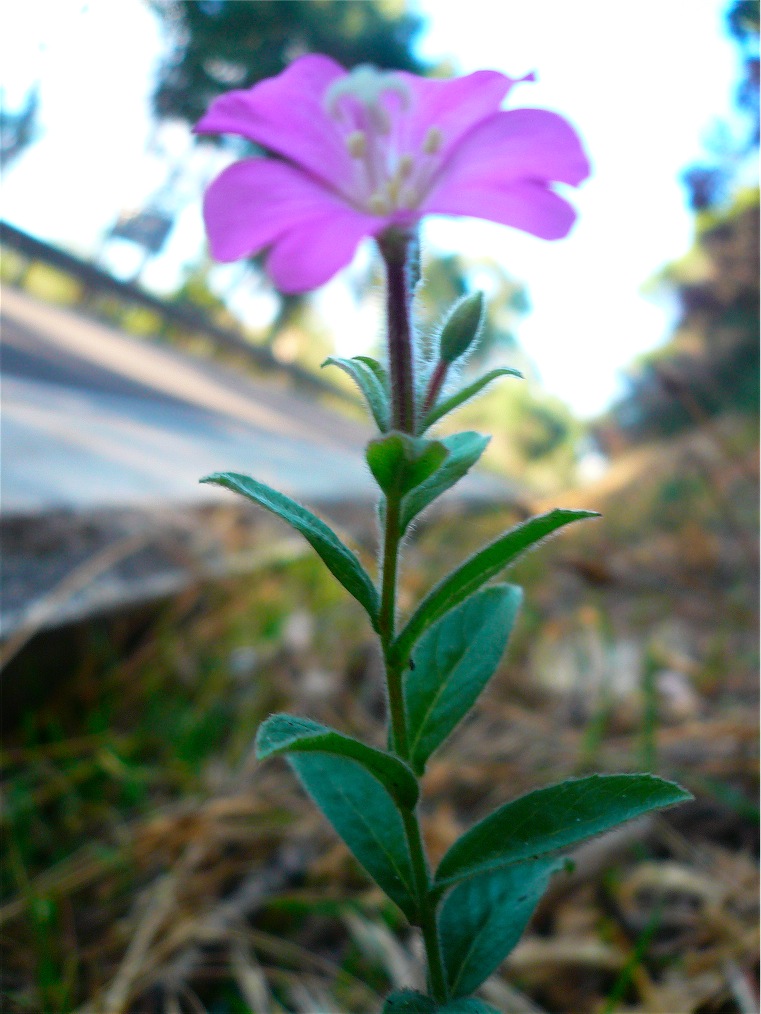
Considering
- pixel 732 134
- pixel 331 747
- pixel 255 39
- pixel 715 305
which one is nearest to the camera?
pixel 331 747

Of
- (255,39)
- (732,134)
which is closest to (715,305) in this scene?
(732,134)

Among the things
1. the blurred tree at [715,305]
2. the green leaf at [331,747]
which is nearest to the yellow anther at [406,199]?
the green leaf at [331,747]

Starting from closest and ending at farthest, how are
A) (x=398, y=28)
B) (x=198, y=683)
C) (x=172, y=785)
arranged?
(x=172, y=785) < (x=198, y=683) < (x=398, y=28)

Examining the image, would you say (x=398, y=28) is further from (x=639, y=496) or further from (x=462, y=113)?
(x=639, y=496)

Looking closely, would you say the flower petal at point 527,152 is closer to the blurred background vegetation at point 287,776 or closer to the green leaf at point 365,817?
the blurred background vegetation at point 287,776

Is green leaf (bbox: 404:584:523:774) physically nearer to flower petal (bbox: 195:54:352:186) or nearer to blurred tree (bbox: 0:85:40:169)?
flower petal (bbox: 195:54:352:186)

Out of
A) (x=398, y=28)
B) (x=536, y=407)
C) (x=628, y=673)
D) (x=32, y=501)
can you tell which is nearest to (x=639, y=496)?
(x=628, y=673)

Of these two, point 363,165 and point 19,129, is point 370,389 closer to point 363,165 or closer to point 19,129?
point 363,165
